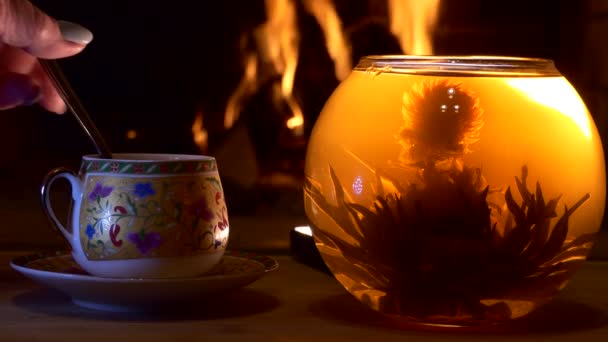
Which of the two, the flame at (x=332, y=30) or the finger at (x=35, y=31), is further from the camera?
the flame at (x=332, y=30)

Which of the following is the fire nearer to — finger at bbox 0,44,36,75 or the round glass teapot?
finger at bbox 0,44,36,75

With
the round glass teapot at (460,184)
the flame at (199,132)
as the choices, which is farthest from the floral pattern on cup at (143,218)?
the flame at (199,132)

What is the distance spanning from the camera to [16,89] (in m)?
0.83

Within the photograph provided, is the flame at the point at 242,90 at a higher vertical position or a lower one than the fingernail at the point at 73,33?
lower

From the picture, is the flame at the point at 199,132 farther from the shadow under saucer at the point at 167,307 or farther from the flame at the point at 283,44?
the shadow under saucer at the point at 167,307

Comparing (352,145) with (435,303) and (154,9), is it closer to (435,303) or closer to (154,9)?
(435,303)

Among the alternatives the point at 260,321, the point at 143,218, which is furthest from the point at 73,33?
the point at 260,321

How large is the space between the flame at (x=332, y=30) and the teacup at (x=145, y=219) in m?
0.59

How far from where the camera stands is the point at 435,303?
28.0 inches

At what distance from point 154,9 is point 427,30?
38cm

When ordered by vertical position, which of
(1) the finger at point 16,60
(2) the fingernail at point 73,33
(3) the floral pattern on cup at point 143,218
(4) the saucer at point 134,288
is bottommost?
(4) the saucer at point 134,288

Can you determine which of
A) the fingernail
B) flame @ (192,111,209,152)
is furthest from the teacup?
flame @ (192,111,209,152)

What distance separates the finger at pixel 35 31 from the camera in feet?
2.53

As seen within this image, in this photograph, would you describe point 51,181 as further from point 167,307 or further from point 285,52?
point 285,52
